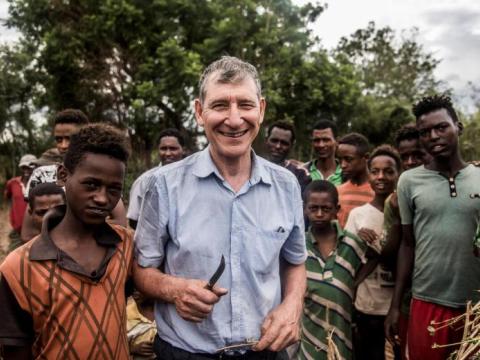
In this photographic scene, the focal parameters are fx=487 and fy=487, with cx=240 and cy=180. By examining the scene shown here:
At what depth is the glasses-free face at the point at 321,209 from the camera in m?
3.28

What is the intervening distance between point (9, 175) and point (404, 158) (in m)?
17.6

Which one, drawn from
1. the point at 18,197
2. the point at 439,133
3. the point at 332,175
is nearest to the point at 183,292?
the point at 439,133

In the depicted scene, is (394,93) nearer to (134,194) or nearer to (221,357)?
(134,194)

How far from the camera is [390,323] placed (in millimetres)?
2828

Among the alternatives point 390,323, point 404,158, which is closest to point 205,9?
point 404,158

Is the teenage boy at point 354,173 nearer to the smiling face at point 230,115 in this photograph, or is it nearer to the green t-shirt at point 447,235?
the green t-shirt at point 447,235

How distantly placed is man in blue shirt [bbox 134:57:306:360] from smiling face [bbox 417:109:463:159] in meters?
1.16

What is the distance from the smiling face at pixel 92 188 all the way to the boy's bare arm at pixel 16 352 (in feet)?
1.62

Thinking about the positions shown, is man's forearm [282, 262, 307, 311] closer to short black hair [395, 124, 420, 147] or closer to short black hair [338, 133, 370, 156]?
short black hair [395, 124, 420, 147]

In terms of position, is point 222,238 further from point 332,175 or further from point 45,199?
point 332,175

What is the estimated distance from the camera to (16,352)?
1720 millimetres

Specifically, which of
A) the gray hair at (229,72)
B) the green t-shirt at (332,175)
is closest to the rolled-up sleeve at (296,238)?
the gray hair at (229,72)

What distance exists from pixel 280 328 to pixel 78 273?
0.76 meters

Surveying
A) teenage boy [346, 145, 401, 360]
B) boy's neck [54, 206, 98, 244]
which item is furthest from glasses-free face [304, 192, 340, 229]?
boy's neck [54, 206, 98, 244]
